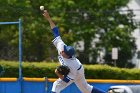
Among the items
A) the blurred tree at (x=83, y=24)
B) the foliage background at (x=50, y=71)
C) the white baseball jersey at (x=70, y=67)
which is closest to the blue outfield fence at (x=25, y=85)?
the white baseball jersey at (x=70, y=67)

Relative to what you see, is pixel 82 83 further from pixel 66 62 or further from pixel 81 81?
pixel 66 62

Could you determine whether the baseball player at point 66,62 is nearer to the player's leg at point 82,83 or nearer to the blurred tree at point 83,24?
the player's leg at point 82,83

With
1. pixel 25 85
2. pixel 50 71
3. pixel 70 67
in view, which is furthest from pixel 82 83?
pixel 50 71

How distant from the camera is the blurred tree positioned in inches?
1289

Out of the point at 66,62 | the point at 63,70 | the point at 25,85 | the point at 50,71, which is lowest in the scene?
the point at 50,71

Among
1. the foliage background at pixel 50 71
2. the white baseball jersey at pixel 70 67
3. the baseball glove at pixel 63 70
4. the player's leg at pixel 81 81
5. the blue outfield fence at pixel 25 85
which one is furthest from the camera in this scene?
the foliage background at pixel 50 71

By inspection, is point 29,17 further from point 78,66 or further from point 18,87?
point 78,66

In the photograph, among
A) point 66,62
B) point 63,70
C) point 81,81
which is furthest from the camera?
point 81,81

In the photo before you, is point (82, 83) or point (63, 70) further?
point (82, 83)

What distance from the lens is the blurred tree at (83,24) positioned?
32.8 metres

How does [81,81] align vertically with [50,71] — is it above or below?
above

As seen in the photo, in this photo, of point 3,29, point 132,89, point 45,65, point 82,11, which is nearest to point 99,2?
point 82,11

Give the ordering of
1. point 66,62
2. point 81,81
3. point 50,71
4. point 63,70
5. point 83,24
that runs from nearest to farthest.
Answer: point 63,70 → point 66,62 → point 81,81 → point 50,71 → point 83,24

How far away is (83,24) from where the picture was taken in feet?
119
